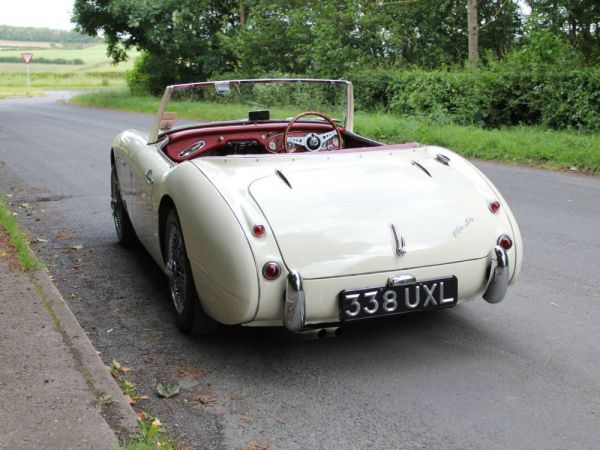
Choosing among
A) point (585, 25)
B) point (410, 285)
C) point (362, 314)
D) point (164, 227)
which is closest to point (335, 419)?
point (362, 314)

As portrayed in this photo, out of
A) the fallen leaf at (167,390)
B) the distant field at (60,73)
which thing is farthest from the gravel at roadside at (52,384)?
the distant field at (60,73)

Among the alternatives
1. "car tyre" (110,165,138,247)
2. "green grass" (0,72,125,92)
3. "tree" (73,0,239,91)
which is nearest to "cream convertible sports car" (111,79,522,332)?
"car tyre" (110,165,138,247)

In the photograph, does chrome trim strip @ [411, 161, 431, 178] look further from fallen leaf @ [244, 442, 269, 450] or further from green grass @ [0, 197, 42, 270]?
green grass @ [0, 197, 42, 270]

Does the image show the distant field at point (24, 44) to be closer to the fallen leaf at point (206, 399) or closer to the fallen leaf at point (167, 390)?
the fallen leaf at point (167, 390)

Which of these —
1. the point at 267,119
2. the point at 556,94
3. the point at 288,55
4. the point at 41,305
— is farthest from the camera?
the point at 288,55

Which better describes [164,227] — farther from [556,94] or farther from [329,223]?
[556,94]

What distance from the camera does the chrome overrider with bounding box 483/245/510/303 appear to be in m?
3.77

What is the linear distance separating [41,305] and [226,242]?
4.93 feet

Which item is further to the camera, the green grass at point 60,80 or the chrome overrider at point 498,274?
the green grass at point 60,80

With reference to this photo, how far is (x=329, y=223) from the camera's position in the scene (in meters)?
3.62

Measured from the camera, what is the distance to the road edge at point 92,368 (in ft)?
9.76

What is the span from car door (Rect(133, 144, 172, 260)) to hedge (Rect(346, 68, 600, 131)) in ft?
32.5

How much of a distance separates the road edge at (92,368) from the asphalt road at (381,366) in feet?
0.54

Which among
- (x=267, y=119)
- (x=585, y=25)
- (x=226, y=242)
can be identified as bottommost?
(x=226, y=242)
